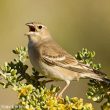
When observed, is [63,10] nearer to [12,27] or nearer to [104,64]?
[12,27]

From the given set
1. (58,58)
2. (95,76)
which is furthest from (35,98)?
(58,58)

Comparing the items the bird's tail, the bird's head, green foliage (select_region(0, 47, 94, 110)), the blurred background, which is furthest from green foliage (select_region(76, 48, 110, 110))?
the blurred background

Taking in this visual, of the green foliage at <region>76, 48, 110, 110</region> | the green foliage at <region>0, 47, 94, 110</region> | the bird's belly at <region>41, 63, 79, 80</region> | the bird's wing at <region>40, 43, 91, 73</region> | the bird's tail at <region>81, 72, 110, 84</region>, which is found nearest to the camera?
the green foliage at <region>0, 47, 94, 110</region>

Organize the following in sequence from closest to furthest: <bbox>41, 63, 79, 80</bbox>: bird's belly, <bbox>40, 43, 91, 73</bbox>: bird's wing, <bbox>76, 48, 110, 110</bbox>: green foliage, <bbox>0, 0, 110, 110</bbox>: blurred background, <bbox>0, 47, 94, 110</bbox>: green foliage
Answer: <bbox>0, 47, 94, 110</bbox>: green foliage → <bbox>76, 48, 110, 110</bbox>: green foliage → <bbox>41, 63, 79, 80</bbox>: bird's belly → <bbox>40, 43, 91, 73</bbox>: bird's wing → <bbox>0, 0, 110, 110</bbox>: blurred background

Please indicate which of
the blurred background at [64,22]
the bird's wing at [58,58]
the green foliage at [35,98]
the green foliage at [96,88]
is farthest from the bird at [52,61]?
the blurred background at [64,22]

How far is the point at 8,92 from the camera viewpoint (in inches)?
533

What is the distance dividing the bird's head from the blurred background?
536cm

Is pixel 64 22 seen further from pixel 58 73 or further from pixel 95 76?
pixel 95 76

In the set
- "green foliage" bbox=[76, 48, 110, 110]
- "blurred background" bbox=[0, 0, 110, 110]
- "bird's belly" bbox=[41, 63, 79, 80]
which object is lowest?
"blurred background" bbox=[0, 0, 110, 110]

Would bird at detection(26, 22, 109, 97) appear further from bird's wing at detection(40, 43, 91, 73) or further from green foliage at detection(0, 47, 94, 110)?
green foliage at detection(0, 47, 94, 110)

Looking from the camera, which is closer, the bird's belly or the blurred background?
the bird's belly

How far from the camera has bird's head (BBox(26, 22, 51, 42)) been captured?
28.1ft

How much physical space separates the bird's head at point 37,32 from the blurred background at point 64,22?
536 cm

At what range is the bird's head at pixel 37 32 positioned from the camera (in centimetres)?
856
